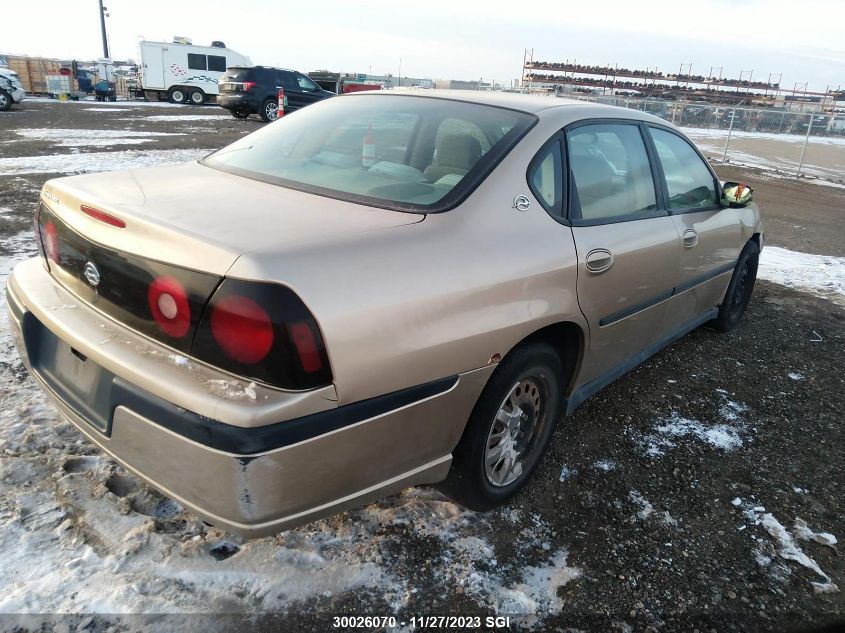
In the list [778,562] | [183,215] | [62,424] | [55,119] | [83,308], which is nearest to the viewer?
[183,215]

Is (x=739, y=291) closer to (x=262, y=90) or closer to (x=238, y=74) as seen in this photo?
(x=262, y=90)

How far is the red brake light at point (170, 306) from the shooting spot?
5.60 feet

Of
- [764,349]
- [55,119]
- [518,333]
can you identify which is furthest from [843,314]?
[55,119]

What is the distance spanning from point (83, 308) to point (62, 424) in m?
0.99

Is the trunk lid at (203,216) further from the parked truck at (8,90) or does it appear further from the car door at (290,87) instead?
the parked truck at (8,90)

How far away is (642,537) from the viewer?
2.43 metres

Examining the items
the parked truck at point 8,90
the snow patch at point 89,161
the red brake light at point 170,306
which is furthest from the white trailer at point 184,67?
the red brake light at point 170,306

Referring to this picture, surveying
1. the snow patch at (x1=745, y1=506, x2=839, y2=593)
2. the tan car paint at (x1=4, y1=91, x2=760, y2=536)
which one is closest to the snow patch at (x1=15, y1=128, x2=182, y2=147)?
the tan car paint at (x1=4, y1=91, x2=760, y2=536)

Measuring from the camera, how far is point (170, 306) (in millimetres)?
1735

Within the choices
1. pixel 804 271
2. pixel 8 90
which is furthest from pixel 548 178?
pixel 8 90

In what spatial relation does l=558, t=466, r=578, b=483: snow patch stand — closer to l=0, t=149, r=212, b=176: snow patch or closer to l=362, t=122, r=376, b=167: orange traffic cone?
l=362, t=122, r=376, b=167: orange traffic cone

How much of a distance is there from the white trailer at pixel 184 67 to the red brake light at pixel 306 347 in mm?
30576

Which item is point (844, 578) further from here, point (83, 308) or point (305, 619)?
point (83, 308)

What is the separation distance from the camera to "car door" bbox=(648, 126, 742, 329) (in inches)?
132
